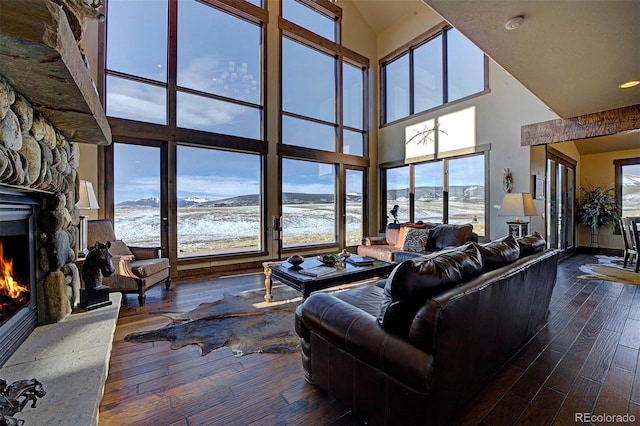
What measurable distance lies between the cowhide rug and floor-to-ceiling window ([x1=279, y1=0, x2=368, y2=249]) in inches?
110

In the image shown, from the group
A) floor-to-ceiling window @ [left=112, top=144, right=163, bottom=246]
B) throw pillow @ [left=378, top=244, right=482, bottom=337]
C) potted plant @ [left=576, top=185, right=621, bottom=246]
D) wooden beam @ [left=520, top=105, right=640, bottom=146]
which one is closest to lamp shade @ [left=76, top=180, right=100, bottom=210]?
floor-to-ceiling window @ [left=112, top=144, right=163, bottom=246]

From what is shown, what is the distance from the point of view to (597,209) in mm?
6465

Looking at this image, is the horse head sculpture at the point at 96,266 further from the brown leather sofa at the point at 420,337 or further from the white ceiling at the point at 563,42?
the white ceiling at the point at 563,42

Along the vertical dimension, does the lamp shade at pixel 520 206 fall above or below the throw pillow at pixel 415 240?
above

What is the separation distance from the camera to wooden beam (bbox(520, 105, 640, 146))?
3740 millimetres

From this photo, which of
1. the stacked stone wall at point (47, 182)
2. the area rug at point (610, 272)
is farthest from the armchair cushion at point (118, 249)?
the area rug at point (610, 272)

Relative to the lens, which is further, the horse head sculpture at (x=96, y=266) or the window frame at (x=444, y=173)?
the window frame at (x=444, y=173)

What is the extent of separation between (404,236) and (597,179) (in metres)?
5.66

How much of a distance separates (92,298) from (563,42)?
4.52m

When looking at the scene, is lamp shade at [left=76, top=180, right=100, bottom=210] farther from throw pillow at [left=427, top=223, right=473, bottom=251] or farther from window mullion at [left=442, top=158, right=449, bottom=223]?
window mullion at [left=442, top=158, right=449, bottom=223]

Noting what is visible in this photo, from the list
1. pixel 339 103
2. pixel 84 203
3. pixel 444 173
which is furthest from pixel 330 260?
pixel 339 103

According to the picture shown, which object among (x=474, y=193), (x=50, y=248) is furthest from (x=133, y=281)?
(x=474, y=193)

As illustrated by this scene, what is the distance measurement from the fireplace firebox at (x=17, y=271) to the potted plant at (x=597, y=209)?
30.8 ft

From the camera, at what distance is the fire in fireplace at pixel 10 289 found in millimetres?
1767
